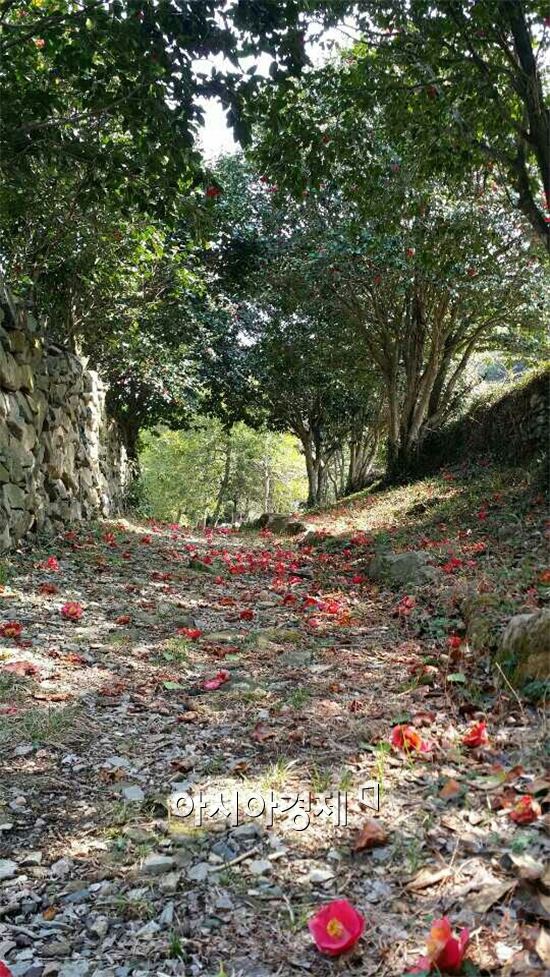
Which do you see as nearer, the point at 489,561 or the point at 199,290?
the point at 489,561

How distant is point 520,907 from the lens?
169 centimetres

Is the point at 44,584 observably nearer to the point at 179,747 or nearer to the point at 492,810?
the point at 179,747

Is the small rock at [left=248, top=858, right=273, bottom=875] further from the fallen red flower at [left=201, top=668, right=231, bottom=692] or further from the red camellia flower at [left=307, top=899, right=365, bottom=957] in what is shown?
the fallen red flower at [left=201, top=668, right=231, bottom=692]

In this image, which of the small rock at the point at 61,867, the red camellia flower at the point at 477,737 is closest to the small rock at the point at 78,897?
the small rock at the point at 61,867

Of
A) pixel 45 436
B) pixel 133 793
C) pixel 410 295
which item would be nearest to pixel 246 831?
pixel 133 793

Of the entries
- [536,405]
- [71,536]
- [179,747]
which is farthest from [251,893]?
[536,405]

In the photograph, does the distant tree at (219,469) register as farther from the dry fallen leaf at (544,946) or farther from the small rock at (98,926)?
the dry fallen leaf at (544,946)

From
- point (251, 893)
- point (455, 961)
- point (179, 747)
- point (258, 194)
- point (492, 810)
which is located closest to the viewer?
point (455, 961)

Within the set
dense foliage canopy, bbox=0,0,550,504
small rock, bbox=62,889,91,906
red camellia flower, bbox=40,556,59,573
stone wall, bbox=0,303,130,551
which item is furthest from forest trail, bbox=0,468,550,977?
dense foliage canopy, bbox=0,0,550,504

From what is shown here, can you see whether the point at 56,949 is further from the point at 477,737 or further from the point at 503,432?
the point at 503,432

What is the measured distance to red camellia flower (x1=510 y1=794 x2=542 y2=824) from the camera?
2072 mm

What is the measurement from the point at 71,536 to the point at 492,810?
693 centimetres

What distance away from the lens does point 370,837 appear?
2.09 meters

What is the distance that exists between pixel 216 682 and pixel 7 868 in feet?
5.56
